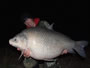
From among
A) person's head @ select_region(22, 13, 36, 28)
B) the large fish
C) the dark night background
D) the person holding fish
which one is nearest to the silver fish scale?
the large fish

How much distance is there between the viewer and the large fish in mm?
3258

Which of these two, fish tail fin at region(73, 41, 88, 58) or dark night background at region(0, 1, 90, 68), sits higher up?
fish tail fin at region(73, 41, 88, 58)

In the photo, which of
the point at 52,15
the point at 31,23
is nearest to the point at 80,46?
the point at 31,23

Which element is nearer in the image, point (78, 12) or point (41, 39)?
point (41, 39)

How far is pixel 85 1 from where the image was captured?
22516 mm

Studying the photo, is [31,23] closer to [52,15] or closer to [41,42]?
[41,42]

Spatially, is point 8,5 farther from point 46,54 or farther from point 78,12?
point 46,54

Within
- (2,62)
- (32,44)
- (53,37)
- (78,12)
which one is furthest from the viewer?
(78,12)

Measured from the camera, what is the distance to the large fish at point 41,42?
3.26m

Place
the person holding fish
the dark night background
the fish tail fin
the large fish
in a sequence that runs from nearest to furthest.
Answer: the large fish
the fish tail fin
the person holding fish
the dark night background

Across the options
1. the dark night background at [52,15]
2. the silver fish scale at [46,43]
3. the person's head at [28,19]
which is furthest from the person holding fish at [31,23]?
the dark night background at [52,15]

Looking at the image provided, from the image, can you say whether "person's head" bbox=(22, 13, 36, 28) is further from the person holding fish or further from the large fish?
the large fish

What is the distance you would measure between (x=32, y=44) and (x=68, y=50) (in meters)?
0.82

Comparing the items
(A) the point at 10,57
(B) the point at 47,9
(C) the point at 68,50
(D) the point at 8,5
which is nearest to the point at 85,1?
(B) the point at 47,9
